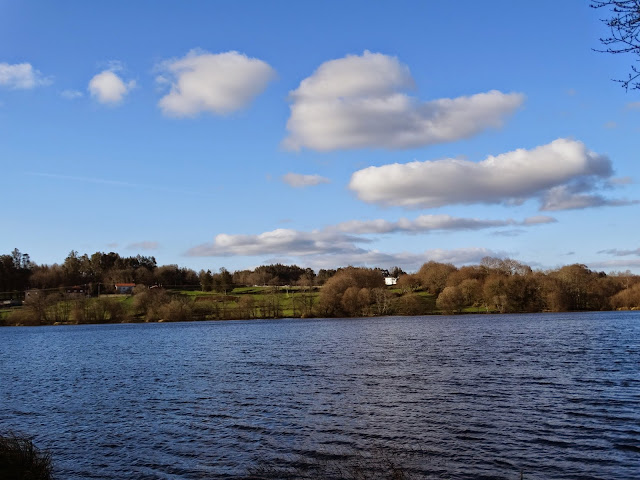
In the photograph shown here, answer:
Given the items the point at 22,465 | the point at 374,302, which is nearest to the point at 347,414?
the point at 22,465

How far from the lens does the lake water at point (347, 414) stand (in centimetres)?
2069

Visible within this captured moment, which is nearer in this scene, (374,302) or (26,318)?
(374,302)

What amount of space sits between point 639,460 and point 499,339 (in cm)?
5277

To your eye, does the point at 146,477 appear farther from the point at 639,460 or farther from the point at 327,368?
the point at 327,368

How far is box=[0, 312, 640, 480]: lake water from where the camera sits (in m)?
20.7

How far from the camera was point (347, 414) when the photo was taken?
92.8 feet

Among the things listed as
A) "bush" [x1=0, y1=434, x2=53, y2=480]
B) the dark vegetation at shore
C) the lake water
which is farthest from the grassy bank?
"bush" [x1=0, y1=434, x2=53, y2=480]

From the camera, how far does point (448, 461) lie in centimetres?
2017

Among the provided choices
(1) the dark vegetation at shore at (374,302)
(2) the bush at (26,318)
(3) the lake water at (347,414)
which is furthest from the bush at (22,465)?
(2) the bush at (26,318)

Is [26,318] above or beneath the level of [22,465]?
beneath

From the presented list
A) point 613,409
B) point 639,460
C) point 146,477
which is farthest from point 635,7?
point 613,409

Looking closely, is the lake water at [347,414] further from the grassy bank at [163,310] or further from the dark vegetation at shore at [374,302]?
the grassy bank at [163,310]

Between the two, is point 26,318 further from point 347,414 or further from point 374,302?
point 347,414

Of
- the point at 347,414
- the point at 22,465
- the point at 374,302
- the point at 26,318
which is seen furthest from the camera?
the point at 26,318
